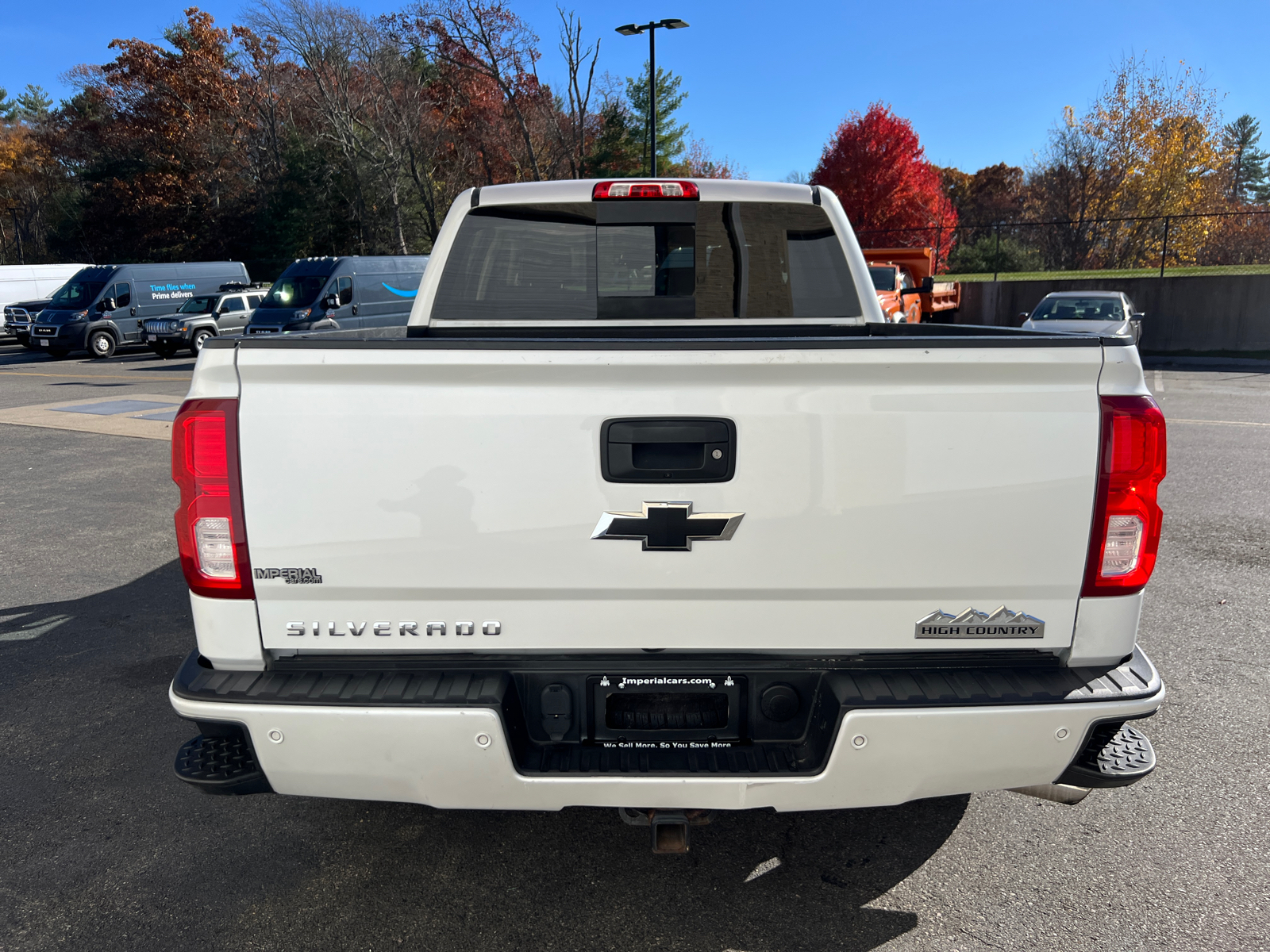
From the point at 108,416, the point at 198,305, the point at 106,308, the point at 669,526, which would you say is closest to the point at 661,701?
the point at 669,526

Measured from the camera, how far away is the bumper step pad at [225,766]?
7.72ft

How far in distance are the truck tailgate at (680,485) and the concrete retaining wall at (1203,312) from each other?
2352 centimetres

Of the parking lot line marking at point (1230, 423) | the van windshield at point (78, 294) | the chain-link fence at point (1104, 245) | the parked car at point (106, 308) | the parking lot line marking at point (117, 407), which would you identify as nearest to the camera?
the parking lot line marking at point (1230, 423)

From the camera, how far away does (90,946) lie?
2.60 metres

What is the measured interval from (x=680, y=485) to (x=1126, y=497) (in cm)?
111

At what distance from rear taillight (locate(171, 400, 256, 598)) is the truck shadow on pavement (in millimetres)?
1125

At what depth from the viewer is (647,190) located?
3670 mm

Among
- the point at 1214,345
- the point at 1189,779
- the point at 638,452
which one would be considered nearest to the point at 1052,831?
the point at 1189,779

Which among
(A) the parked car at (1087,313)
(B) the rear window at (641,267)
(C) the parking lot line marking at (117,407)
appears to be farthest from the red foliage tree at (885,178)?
(B) the rear window at (641,267)

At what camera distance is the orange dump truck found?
20.3 metres

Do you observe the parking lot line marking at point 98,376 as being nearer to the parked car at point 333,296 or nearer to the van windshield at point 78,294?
the parked car at point 333,296

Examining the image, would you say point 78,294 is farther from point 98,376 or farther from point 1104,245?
point 1104,245

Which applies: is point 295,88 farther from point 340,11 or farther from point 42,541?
point 42,541

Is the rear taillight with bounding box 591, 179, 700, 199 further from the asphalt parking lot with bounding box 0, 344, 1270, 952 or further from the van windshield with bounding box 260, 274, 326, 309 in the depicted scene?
the van windshield with bounding box 260, 274, 326, 309
